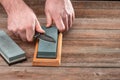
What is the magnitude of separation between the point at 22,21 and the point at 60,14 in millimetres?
161

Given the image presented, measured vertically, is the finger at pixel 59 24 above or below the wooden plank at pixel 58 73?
above

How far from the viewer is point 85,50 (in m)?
0.95

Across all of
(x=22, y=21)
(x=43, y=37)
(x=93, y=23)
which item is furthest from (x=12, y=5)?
(x=93, y=23)

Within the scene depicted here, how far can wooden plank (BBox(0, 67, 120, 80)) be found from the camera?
0.84 m

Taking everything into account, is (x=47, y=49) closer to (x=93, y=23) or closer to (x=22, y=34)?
(x=22, y=34)

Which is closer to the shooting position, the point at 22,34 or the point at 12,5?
the point at 22,34

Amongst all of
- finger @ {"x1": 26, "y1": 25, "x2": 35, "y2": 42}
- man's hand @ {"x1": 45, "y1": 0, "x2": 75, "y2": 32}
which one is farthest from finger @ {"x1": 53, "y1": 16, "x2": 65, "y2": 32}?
finger @ {"x1": 26, "y1": 25, "x2": 35, "y2": 42}

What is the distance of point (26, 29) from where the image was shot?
973 millimetres

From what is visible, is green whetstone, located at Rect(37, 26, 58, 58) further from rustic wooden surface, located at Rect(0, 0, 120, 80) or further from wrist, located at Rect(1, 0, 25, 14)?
wrist, located at Rect(1, 0, 25, 14)

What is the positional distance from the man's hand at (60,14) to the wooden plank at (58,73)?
8.6 inches

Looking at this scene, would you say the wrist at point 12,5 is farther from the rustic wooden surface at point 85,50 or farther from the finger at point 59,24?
the finger at point 59,24

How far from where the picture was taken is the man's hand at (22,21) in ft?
3.19

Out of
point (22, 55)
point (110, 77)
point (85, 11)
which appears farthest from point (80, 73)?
point (85, 11)

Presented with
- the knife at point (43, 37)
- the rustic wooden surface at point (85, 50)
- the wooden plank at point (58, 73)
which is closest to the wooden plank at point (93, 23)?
the rustic wooden surface at point (85, 50)
